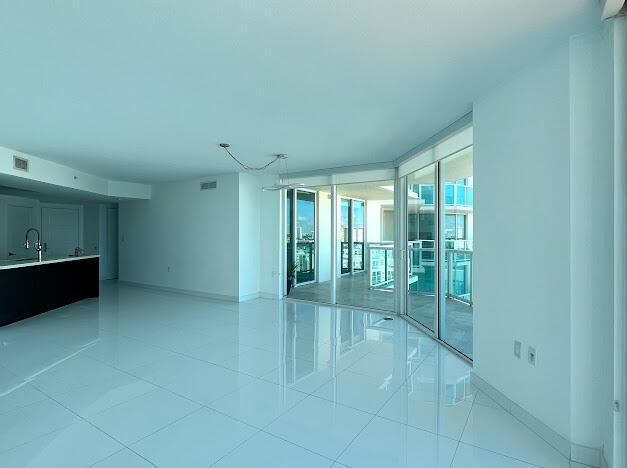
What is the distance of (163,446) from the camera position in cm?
211

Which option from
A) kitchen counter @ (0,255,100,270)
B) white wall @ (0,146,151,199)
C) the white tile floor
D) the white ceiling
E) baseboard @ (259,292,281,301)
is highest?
the white ceiling

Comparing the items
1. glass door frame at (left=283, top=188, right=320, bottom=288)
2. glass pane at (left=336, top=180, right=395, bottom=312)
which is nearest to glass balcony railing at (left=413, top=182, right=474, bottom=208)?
glass pane at (left=336, top=180, right=395, bottom=312)

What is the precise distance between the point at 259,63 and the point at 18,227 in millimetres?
8604

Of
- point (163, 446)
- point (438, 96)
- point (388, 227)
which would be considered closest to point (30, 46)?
point (163, 446)

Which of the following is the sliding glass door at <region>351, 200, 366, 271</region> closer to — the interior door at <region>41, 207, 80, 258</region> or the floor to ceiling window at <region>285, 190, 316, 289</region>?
the floor to ceiling window at <region>285, 190, 316, 289</region>

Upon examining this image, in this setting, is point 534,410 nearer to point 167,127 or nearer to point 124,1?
point 124,1

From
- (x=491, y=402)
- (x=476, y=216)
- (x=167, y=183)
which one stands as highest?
(x=167, y=183)

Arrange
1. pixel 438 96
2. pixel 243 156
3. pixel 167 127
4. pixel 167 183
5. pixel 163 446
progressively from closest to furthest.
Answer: pixel 163 446, pixel 438 96, pixel 167 127, pixel 243 156, pixel 167 183

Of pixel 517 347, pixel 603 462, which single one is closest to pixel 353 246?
pixel 517 347

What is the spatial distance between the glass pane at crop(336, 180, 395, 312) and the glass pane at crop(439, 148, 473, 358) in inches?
47.4

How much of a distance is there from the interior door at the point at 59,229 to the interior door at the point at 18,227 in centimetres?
49

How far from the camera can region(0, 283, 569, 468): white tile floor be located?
205 cm

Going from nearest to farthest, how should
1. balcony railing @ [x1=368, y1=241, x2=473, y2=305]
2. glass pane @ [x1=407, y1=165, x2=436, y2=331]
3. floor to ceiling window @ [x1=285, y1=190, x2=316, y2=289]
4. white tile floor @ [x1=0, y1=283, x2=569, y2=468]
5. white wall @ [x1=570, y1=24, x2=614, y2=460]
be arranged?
white wall @ [x1=570, y1=24, x2=614, y2=460] → white tile floor @ [x1=0, y1=283, x2=569, y2=468] → glass pane @ [x1=407, y1=165, x2=436, y2=331] → balcony railing @ [x1=368, y1=241, x2=473, y2=305] → floor to ceiling window @ [x1=285, y1=190, x2=316, y2=289]

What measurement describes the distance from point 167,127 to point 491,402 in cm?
429
